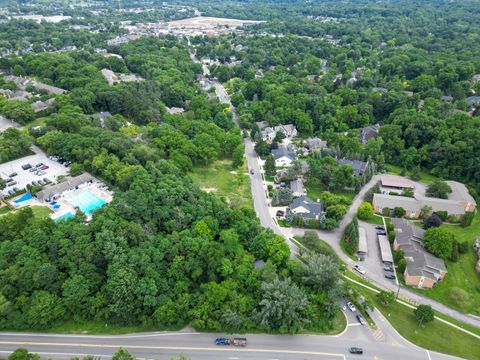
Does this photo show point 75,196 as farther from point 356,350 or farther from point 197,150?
point 356,350

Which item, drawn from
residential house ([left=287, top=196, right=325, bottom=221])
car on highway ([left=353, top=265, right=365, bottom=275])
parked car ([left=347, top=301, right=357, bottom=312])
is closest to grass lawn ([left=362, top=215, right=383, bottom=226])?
residential house ([left=287, top=196, right=325, bottom=221])

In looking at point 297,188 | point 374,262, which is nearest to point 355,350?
point 374,262

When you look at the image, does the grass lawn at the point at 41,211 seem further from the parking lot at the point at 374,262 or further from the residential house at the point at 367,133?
the residential house at the point at 367,133

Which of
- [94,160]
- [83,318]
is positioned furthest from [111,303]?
[94,160]

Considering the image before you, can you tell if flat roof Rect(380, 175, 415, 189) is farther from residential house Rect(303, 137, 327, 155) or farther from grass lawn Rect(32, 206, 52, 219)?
grass lawn Rect(32, 206, 52, 219)

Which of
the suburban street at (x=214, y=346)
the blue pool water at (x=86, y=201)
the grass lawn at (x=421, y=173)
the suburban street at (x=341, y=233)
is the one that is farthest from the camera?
the grass lawn at (x=421, y=173)

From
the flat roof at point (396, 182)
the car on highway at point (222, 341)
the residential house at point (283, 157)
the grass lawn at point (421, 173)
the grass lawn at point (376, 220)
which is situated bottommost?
the grass lawn at point (421, 173)

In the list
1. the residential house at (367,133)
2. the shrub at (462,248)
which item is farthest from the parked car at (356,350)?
the residential house at (367,133)
